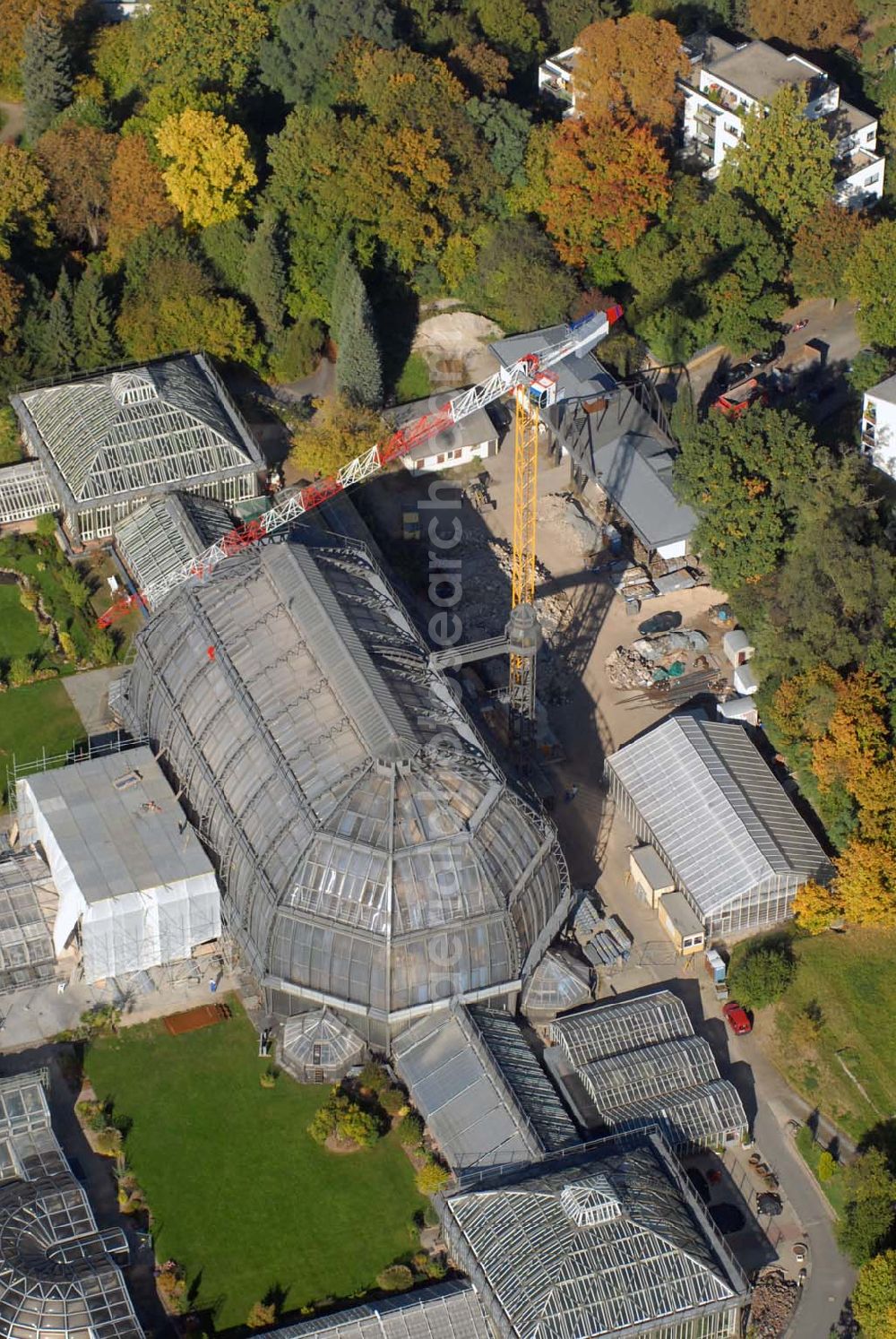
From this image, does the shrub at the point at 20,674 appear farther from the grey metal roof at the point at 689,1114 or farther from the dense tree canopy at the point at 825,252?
the dense tree canopy at the point at 825,252

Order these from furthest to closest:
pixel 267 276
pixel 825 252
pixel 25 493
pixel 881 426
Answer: pixel 825 252 < pixel 267 276 < pixel 881 426 < pixel 25 493

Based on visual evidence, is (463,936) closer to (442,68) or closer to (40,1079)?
(40,1079)

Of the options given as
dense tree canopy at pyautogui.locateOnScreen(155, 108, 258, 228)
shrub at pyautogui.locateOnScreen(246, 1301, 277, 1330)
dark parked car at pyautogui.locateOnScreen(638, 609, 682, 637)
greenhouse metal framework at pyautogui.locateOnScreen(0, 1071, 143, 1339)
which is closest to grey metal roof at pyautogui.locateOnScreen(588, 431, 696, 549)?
dark parked car at pyautogui.locateOnScreen(638, 609, 682, 637)

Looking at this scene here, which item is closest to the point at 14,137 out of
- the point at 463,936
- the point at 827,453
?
the point at 827,453

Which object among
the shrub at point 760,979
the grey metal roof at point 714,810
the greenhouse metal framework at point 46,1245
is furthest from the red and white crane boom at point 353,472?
the shrub at point 760,979

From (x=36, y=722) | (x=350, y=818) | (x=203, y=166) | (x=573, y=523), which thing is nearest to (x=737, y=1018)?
(x=350, y=818)

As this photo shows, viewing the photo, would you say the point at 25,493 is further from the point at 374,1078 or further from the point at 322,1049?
the point at 374,1078
